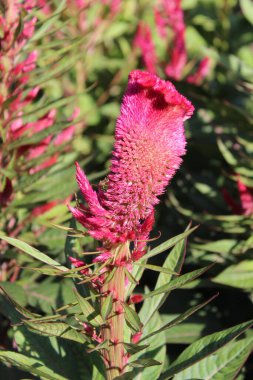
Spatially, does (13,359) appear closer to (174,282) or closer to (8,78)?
(174,282)

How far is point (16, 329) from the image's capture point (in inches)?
69.7

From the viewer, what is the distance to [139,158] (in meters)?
1.30

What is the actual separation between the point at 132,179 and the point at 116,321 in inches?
14.6

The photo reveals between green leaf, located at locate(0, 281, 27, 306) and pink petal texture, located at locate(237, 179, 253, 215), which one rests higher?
green leaf, located at locate(0, 281, 27, 306)

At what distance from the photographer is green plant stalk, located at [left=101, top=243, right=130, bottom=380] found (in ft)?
4.64

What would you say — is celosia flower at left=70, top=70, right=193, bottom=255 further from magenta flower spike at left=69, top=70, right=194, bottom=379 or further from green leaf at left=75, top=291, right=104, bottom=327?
green leaf at left=75, top=291, right=104, bottom=327

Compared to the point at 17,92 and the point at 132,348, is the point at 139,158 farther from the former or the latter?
the point at 17,92

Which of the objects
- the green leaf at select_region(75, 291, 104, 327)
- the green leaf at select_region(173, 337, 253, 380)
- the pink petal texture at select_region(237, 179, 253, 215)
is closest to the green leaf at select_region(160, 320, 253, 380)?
the green leaf at select_region(173, 337, 253, 380)

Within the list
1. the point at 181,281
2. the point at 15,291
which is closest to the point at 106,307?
the point at 181,281

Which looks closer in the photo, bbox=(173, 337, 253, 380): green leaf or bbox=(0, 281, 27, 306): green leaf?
bbox=(173, 337, 253, 380): green leaf

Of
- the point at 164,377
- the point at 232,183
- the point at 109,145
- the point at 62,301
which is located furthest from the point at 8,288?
the point at 109,145

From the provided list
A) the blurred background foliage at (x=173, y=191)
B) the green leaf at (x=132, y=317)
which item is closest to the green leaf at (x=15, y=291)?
the blurred background foliage at (x=173, y=191)

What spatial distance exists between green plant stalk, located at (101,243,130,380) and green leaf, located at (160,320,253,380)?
0.42 feet

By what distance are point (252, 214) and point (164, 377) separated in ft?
3.26
